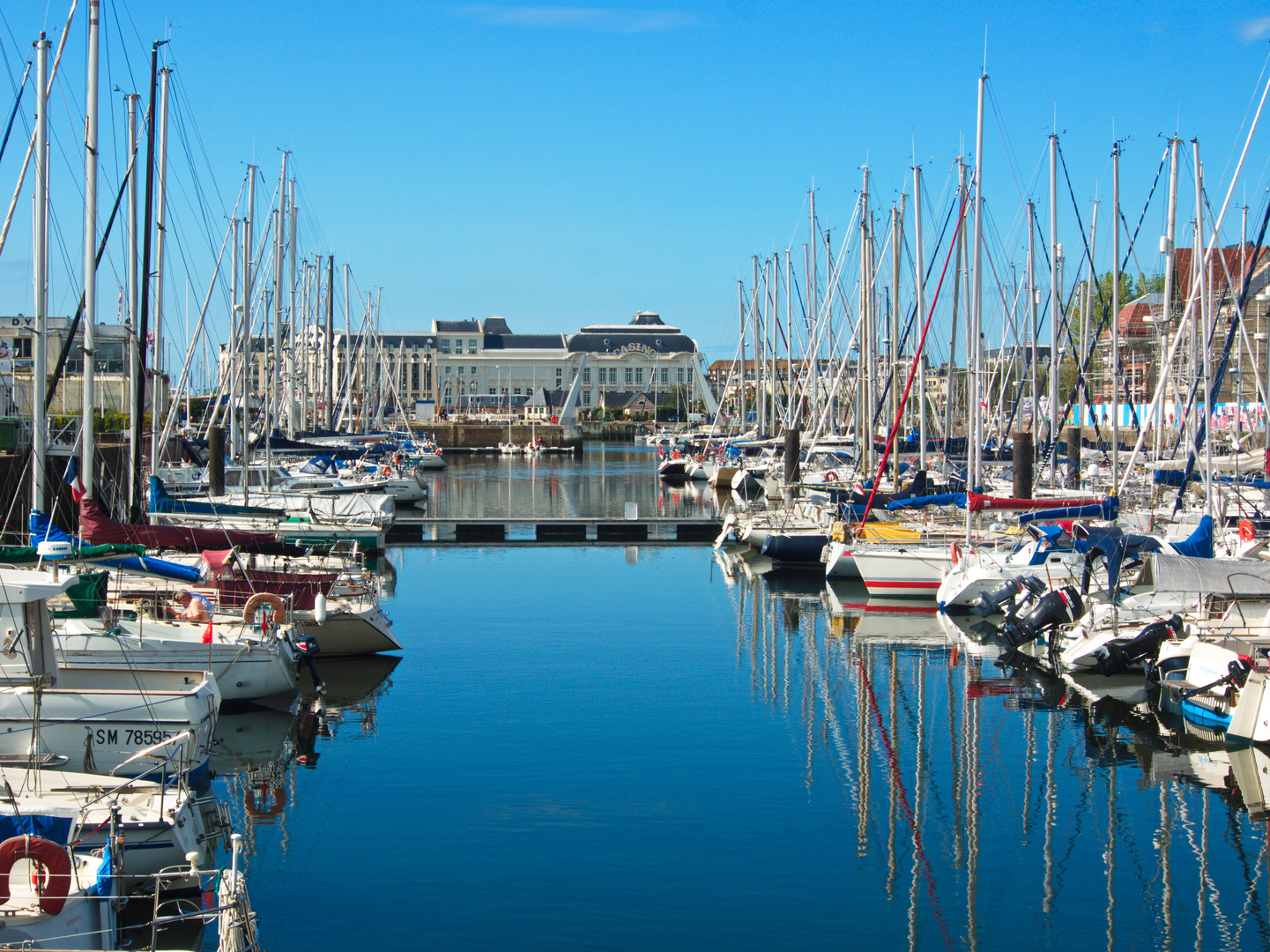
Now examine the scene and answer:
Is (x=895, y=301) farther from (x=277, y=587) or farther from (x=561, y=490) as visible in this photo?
(x=561, y=490)

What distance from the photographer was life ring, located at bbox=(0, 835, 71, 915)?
31.8 ft

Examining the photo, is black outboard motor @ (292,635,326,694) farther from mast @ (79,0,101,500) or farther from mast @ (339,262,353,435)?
mast @ (339,262,353,435)

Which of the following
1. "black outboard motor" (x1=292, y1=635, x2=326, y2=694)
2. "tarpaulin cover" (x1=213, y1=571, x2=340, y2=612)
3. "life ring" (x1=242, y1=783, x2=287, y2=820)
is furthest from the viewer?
"tarpaulin cover" (x1=213, y1=571, x2=340, y2=612)

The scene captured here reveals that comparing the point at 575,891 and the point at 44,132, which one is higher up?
the point at 44,132

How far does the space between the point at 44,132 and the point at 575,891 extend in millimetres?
15050

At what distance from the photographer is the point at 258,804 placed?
50.8 feet

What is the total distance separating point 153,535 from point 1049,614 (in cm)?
1572

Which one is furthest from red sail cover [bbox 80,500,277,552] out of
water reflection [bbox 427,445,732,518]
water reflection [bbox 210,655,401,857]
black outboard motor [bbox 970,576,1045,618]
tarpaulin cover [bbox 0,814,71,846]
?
water reflection [bbox 427,445,732,518]

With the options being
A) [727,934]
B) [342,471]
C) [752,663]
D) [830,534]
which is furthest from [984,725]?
[342,471]

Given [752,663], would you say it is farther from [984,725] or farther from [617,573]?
[617,573]

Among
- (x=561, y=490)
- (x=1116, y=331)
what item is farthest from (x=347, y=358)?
(x=1116, y=331)

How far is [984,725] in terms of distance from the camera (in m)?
19.2

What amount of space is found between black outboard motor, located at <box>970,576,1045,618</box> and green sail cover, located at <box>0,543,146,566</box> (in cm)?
A: 1581

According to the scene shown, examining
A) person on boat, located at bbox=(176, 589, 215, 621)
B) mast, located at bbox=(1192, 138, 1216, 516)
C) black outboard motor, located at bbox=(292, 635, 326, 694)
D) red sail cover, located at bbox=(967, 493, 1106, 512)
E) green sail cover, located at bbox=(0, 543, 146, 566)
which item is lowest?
black outboard motor, located at bbox=(292, 635, 326, 694)
